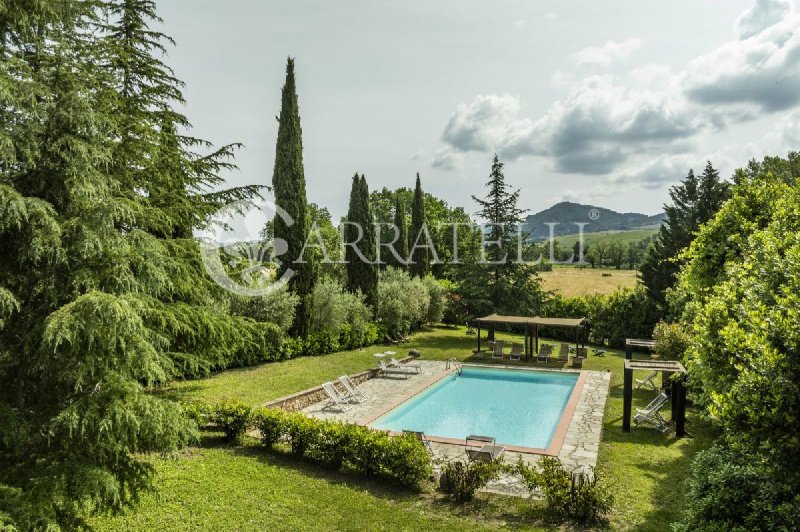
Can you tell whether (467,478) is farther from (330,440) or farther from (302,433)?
(302,433)

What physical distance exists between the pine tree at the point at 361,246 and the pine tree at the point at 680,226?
14378mm

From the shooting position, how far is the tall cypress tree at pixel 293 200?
2080 centimetres

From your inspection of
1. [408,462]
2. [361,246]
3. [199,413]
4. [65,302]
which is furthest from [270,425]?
[361,246]

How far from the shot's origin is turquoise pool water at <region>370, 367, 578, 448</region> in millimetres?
13609

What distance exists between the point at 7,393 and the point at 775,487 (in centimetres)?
835

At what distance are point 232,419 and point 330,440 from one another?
252 cm

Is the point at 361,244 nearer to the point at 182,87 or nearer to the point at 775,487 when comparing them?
the point at 182,87

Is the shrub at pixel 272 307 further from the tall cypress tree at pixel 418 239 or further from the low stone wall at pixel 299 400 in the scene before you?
the tall cypress tree at pixel 418 239

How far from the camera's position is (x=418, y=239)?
34.4 metres

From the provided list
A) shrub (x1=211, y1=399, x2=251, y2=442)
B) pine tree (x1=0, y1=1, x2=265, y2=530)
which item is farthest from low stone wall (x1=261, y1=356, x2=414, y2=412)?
pine tree (x1=0, y1=1, x2=265, y2=530)

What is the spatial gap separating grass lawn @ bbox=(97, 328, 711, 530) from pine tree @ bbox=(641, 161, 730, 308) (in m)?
14.5

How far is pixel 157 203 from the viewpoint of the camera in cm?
1186

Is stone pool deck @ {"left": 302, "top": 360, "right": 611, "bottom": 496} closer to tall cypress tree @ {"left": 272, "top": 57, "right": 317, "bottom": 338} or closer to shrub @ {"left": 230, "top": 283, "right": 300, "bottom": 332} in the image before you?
shrub @ {"left": 230, "top": 283, "right": 300, "bottom": 332}

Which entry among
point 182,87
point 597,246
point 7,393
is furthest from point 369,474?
point 597,246
